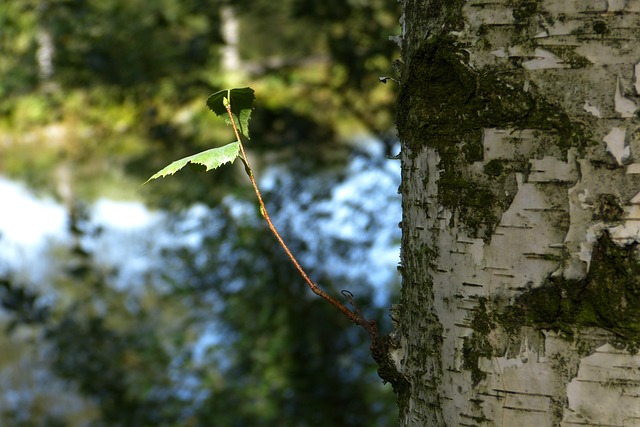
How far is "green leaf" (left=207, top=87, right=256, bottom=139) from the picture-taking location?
0.91 meters

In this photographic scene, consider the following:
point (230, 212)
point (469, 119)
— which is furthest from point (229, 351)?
point (469, 119)

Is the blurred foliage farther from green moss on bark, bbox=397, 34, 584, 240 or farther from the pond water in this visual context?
green moss on bark, bbox=397, 34, 584, 240

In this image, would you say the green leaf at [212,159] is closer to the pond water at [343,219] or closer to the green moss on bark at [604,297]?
the green moss on bark at [604,297]

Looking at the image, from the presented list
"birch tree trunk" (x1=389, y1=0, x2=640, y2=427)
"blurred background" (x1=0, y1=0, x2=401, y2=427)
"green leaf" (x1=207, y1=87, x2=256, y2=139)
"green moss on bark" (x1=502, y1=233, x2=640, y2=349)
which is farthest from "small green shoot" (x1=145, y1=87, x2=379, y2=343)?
"blurred background" (x1=0, y1=0, x2=401, y2=427)

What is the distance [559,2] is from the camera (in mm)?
712

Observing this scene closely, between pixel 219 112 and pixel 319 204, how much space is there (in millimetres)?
2384

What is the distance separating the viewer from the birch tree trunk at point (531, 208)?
70 centimetres

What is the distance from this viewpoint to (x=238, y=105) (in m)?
0.94

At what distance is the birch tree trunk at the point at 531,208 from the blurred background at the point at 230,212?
2225 mm

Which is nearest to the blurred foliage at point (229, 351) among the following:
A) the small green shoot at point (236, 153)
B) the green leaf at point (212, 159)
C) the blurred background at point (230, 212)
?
the blurred background at point (230, 212)

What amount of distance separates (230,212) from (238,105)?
2336mm

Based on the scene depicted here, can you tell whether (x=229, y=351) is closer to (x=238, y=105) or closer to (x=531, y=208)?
(x=238, y=105)

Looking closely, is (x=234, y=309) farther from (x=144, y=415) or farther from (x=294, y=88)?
(x=294, y=88)

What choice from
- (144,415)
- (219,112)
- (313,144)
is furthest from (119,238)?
(219,112)
